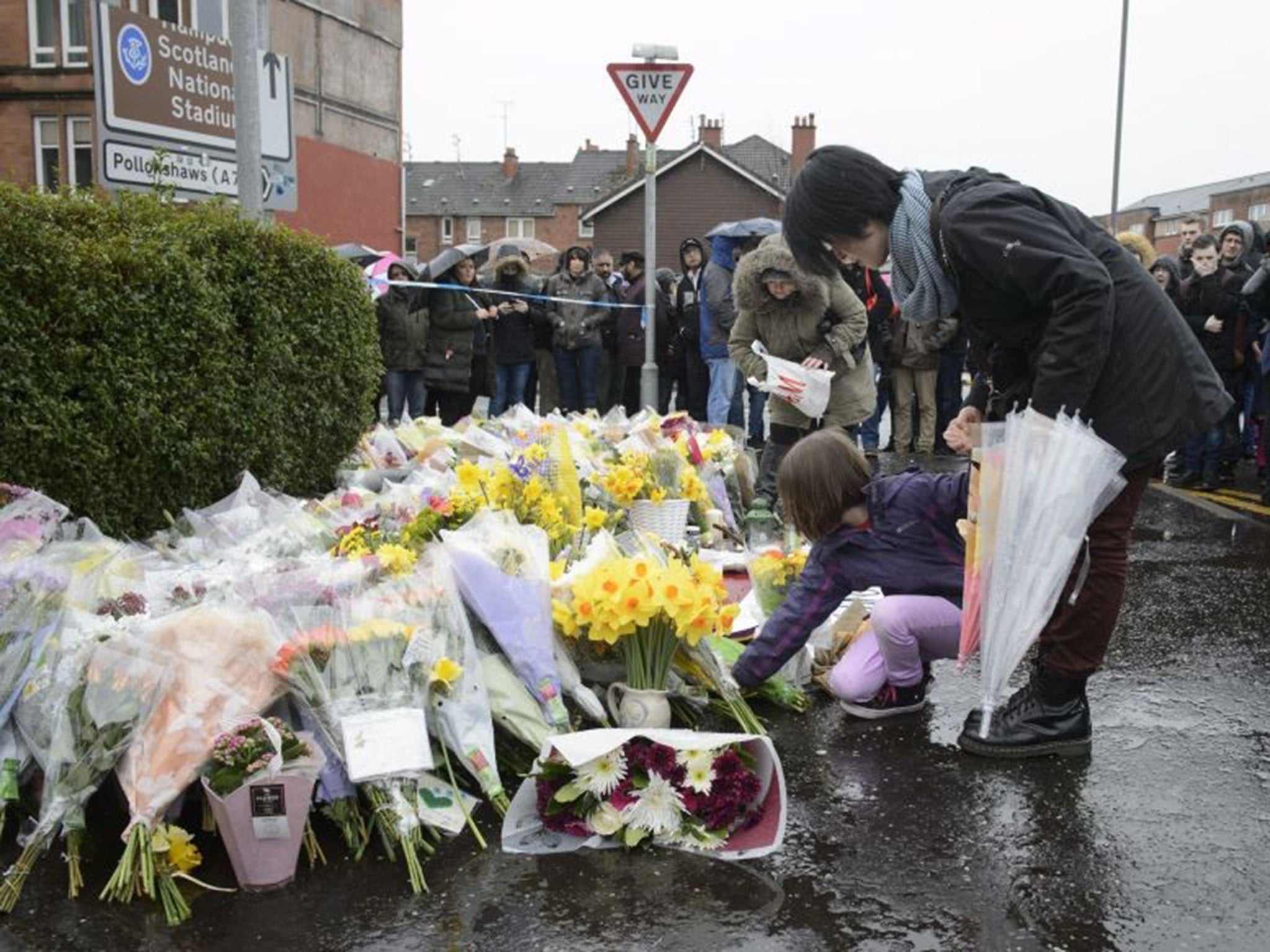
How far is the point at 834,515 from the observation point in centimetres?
412

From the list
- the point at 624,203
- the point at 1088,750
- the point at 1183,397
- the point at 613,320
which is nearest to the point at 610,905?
the point at 1088,750

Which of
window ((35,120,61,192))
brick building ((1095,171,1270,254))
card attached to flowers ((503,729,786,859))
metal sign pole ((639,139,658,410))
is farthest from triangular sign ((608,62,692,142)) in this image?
brick building ((1095,171,1270,254))

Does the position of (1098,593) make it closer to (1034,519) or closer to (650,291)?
(1034,519)

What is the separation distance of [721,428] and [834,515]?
4516 millimetres

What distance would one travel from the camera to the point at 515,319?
12102 mm

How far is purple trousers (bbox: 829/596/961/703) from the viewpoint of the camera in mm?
4156

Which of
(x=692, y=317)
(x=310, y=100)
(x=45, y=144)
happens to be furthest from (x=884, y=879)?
(x=310, y=100)

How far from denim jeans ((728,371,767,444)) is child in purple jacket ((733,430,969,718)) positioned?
7482mm

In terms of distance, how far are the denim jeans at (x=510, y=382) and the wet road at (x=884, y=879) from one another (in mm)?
8561

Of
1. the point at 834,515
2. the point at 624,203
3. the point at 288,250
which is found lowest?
the point at 834,515

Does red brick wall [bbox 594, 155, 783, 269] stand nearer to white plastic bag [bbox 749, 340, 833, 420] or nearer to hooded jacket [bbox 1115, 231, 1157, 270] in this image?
hooded jacket [bbox 1115, 231, 1157, 270]

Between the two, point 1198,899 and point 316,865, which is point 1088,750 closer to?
point 1198,899

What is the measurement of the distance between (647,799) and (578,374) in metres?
9.59

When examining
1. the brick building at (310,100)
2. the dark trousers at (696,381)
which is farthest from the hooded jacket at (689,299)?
the brick building at (310,100)
